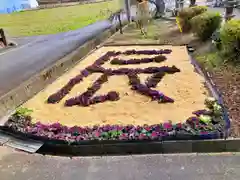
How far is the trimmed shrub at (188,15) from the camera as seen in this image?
1136 cm

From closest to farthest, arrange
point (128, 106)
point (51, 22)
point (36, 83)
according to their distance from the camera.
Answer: point (128, 106)
point (36, 83)
point (51, 22)

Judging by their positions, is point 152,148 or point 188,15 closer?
point 152,148

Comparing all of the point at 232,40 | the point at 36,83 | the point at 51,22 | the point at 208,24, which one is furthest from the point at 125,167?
the point at 51,22

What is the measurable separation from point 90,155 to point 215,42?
557 cm

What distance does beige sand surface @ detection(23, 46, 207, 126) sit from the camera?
16.0ft

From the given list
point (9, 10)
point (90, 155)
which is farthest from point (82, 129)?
point (9, 10)

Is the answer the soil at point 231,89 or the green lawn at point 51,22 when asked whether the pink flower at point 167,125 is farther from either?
the green lawn at point 51,22

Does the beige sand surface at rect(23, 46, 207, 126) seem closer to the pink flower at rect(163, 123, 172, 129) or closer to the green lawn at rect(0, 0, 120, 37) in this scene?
the pink flower at rect(163, 123, 172, 129)

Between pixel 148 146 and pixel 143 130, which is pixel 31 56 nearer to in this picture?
pixel 143 130

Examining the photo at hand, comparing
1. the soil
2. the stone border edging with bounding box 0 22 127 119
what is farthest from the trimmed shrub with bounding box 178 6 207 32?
the soil

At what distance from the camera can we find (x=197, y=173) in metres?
3.50

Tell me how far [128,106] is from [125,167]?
1771 millimetres

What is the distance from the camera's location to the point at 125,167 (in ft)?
12.3

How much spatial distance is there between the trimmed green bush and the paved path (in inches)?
149
